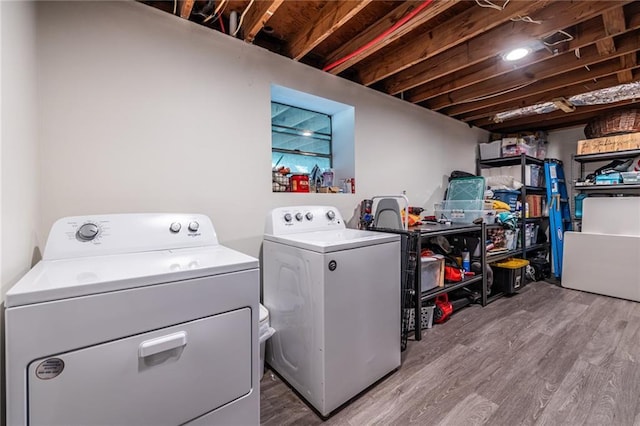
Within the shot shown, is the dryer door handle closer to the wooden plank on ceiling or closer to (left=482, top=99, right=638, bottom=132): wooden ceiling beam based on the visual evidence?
the wooden plank on ceiling

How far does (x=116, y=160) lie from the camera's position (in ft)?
4.96

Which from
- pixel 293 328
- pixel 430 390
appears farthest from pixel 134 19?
pixel 430 390

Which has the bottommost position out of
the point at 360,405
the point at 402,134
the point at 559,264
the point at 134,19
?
Result: the point at 360,405

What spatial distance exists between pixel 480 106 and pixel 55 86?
12.4 ft

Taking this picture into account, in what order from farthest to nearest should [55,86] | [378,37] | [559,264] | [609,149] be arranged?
[559,264] → [609,149] → [378,37] → [55,86]

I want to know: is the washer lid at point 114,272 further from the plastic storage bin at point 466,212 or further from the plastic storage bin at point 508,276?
the plastic storage bin at point 508,276

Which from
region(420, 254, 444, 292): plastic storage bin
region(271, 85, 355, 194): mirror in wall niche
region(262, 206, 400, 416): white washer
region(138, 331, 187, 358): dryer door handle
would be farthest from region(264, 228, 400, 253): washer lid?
region(420, 254, 444, 292): plastic storage bin

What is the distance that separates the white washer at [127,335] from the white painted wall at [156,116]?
369 mm

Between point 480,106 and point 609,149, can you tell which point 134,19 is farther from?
point 609,149

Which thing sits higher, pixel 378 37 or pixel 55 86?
pixel 378 37

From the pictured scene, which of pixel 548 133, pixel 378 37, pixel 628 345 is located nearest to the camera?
pixel 378 37

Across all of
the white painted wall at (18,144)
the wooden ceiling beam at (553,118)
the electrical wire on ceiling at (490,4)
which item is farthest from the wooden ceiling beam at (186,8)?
the wooden ceiling beam at (553,118)

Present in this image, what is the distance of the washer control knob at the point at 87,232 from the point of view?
1215 millimetres

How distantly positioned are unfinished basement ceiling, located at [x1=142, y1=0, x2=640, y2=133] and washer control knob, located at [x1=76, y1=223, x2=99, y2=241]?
1.29 meters
